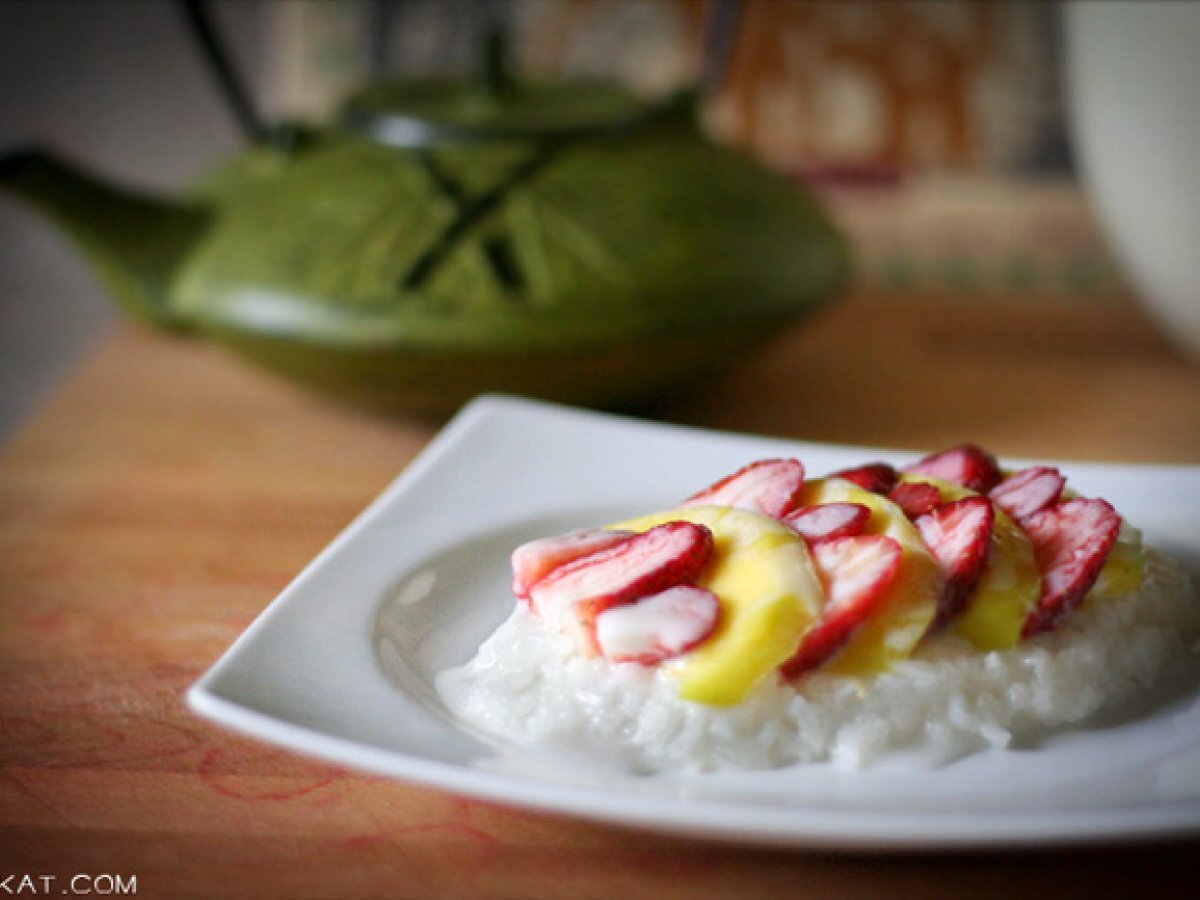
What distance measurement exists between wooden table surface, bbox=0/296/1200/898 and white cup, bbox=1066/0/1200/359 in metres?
0.16

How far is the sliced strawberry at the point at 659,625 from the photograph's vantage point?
76 centimetres

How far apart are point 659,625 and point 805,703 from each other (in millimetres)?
89

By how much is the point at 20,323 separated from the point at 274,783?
4.83 ft

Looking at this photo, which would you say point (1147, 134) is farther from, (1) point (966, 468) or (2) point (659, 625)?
(2) point (659, 625)

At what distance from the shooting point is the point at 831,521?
83 cm

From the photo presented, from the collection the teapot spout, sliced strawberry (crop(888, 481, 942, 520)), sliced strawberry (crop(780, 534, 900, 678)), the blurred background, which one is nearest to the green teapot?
the teapot spout

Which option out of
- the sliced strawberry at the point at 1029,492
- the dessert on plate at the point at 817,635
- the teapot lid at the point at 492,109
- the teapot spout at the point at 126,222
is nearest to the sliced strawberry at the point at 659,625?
the dessert on plate at the point at 817,635

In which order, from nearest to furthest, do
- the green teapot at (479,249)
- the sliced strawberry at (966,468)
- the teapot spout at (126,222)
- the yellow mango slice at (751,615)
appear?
the yellow mango slice at (751,615) < the sliced strawberry at (966,468) < the green teapot at (479,249) < the teapot spout at (126,222)

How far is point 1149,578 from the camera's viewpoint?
89cm

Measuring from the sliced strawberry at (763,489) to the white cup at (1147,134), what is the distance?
2.16ft

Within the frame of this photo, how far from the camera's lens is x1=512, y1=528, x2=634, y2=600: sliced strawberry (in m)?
0.85

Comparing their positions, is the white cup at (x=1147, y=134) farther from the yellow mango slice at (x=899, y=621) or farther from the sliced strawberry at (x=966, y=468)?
the yellow mango slice at (x=899, y=621)

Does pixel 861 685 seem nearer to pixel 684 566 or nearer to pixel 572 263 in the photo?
pixel 684 566

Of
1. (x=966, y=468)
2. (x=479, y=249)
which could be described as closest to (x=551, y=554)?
(x=966, y=468)
